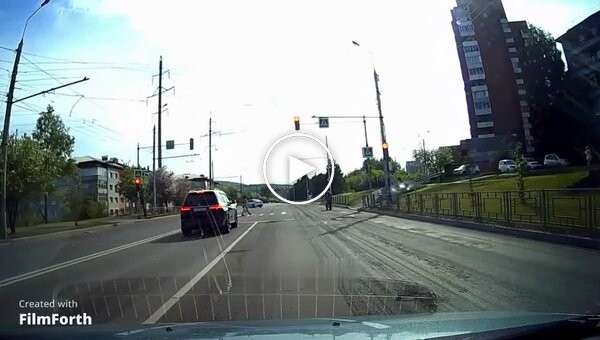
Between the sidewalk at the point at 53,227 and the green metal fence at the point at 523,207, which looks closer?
the green metal fence at the point at 523,207

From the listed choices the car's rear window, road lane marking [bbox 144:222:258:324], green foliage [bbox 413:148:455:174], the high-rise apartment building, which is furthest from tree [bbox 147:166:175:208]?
road lane marking [bbox 144:222:258:324]

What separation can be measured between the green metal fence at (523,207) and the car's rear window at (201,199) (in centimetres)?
1056

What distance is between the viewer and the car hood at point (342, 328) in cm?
370

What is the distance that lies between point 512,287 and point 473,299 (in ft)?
3.99

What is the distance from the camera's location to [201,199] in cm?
2114

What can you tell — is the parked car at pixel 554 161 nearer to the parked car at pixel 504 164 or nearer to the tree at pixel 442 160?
the parked car at pixel 504 164

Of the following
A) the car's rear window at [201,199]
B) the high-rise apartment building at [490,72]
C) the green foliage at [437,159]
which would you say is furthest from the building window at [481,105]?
the green foliage at [437,159]

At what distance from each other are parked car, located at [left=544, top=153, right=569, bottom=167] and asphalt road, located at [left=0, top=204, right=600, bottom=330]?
29.6 m

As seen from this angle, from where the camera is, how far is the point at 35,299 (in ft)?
25.2

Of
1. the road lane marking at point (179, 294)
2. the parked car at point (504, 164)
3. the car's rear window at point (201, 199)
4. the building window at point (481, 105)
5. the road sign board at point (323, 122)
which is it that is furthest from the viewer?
the parked car at point (504, 164)

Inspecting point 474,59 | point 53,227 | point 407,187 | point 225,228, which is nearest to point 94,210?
point 53,227

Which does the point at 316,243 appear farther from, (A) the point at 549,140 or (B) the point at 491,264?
(A) the point at 549,140

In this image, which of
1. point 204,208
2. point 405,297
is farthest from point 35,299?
point 204,208

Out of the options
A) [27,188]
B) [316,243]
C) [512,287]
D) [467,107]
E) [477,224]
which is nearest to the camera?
[512,287]
